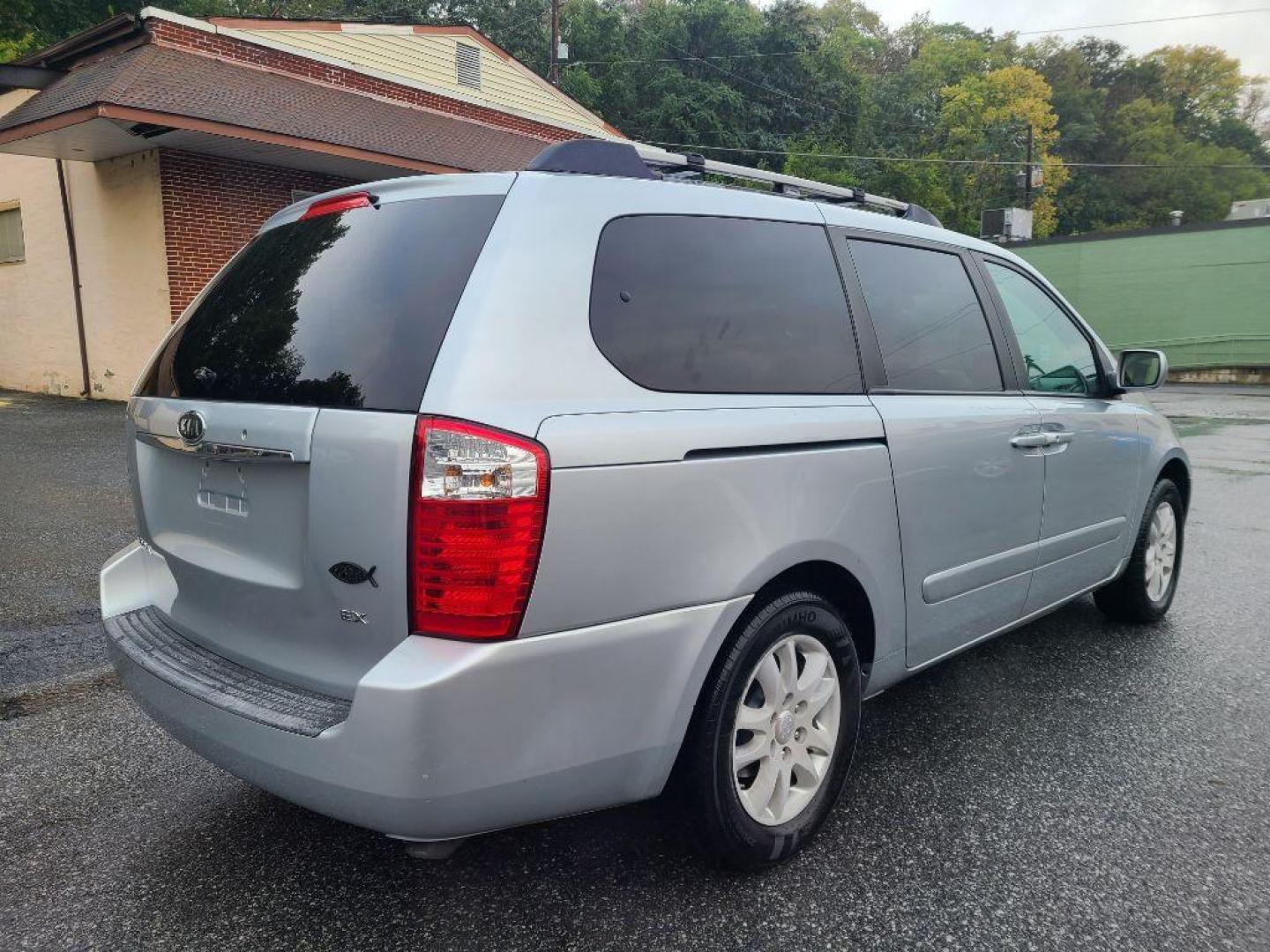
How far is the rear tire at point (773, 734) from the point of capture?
7.32 ft

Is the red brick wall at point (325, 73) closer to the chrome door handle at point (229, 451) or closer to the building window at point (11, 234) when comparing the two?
the building window at point (11, 234)

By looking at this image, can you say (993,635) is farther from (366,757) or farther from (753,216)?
(366,757)

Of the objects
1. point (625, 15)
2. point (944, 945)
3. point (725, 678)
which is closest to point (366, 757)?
point (725, 678)

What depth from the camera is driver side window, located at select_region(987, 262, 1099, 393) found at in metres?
3.62

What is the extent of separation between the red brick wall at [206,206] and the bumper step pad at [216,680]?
35.5 feet

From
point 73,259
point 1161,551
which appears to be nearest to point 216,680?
point 1161,551

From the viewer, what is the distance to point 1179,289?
28.0 m

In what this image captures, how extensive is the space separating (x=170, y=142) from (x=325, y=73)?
3087mm

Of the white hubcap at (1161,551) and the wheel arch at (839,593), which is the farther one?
the white hubcap at (1161,551)

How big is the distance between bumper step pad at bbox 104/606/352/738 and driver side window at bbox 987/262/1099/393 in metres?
2.83

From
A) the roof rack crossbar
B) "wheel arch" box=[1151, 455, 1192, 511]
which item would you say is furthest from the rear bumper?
"wheel arch" box=[1151, 455, 1192, 511]

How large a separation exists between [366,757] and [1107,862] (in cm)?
200

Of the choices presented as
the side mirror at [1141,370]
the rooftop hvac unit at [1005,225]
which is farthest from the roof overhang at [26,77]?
the rooftop hvac unit at [1005,225]

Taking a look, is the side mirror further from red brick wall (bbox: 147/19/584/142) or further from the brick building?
the brick building
